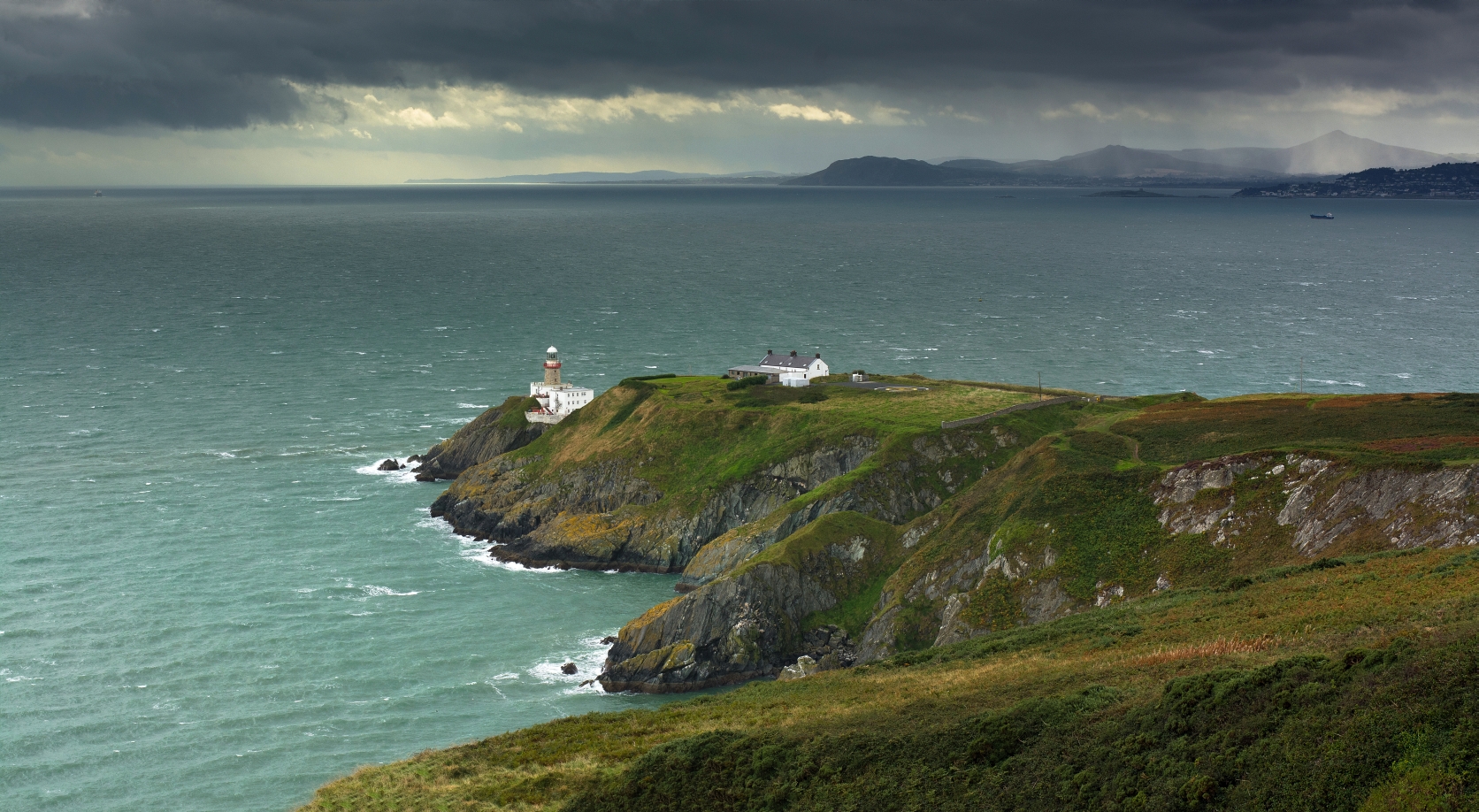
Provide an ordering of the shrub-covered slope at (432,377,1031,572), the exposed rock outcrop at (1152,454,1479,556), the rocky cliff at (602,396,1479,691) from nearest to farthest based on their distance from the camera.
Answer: the exposed rock outcrop at (1152,454,1479,556)
the rocky cliff at (602,396,1479,691)
the shrub-covered slope at (432,377,1031,572)

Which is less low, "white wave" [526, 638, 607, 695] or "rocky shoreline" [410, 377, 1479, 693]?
"rocky shoreline" [410, 377, 1479, 693]

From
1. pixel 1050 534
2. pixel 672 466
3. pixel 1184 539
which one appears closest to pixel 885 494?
pixel 1050 534

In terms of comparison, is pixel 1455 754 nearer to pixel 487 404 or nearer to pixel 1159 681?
pixel 1159 681

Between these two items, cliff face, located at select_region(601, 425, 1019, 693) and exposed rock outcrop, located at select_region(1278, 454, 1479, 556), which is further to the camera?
cliff face, located at select_region(601, 425, 1019, 693)

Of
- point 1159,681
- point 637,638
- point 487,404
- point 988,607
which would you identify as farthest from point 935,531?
point 487,404

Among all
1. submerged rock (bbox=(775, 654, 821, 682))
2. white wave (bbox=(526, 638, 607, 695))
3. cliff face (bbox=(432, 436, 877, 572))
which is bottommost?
white wave (bbox=(526, 638, 607, 695))

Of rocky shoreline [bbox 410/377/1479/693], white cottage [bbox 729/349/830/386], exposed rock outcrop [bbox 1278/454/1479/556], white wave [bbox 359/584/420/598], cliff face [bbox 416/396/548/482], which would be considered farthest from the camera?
white cottage [bbox 729/349/830/386]

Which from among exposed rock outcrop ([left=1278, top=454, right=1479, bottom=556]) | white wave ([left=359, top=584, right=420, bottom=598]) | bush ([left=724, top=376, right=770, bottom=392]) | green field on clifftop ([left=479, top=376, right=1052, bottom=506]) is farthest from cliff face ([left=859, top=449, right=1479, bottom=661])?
bush ([left=724, top=376, right=770, bottom=392])

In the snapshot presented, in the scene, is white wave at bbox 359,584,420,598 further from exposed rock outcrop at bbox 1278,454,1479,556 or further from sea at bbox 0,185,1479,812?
exposed rock outcrop at bbox 1278,454,1479,556
